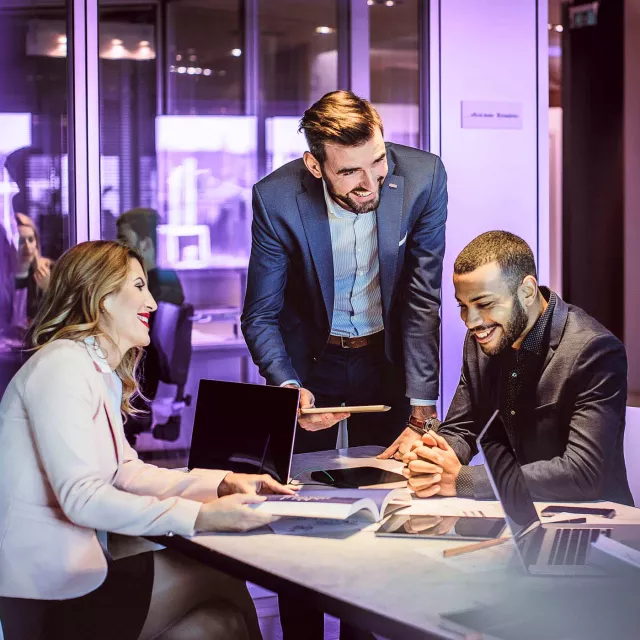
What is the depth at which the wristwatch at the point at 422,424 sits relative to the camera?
10.2 feet

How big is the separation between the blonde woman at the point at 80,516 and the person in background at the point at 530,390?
23.6 inches

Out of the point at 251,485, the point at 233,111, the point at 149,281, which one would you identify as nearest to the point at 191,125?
the point at 233,111

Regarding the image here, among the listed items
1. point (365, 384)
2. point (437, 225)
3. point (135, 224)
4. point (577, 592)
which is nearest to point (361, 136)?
point (437, 225)

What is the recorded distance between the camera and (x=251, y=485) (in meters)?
2.30

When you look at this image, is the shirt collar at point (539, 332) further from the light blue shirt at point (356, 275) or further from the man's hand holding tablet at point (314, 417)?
the light blue shirt at point (356, 275)

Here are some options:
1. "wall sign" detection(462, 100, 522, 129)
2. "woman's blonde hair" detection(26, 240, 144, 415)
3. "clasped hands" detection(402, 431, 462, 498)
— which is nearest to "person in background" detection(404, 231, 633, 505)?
"clasped hands" detection(402, 431, 462, 498)

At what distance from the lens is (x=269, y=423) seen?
8.23 feet

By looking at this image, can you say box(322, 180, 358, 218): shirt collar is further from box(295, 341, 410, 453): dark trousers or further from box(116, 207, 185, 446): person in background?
box(116, 207, 185, 446): person in background

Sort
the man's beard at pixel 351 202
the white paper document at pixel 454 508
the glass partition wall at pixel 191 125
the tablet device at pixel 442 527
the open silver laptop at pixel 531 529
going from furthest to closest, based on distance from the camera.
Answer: the glass partition wall at pixel 191 125 → the man's beard at pixel 351 202 → the white paper document at pixel 454 508 → the tablet device at pixel 442 527 → the open silver laptop at pixel 531 529

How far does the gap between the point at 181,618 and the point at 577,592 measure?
0.98 m

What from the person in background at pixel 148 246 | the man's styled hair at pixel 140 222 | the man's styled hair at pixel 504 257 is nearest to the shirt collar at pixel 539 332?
the man's styled hair at pixel 504 257

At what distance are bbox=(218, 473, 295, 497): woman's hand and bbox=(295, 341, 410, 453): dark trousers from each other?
39.9 inches

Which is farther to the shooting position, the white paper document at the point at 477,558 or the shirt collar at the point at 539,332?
the shirt collar at the point at 539,332

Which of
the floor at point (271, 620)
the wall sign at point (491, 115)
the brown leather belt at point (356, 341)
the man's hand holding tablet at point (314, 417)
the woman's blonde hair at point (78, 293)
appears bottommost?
the floor at point (271, 620)
